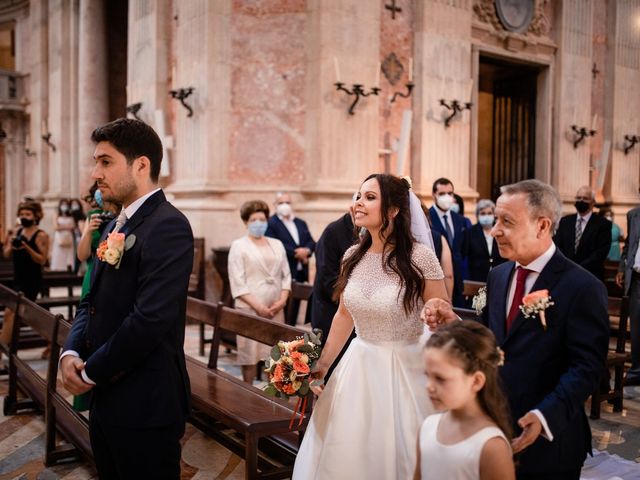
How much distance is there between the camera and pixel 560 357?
2.39 meters

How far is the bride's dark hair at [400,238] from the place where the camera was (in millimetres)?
3098

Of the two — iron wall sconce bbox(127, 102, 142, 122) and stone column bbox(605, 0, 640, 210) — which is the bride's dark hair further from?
stone column bbox(605, 0, 640, 210)

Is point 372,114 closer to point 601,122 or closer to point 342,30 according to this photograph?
point 342,30

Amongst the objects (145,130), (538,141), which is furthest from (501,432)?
(538,141)

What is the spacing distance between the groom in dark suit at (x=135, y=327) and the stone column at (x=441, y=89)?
8.20 metres

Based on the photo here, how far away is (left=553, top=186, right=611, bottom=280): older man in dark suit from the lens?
7059 mm

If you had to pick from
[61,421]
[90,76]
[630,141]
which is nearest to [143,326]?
[61,421]

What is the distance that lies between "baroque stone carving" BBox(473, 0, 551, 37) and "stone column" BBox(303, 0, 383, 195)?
2.67 m

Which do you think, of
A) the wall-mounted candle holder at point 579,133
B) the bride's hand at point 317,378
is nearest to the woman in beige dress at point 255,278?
the bride's hand at point 317,378

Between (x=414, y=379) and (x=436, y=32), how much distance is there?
28.3ft

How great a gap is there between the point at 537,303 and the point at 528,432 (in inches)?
17.3

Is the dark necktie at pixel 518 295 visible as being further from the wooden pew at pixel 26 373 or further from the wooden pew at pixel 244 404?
the wooden pew at pixel 26 373

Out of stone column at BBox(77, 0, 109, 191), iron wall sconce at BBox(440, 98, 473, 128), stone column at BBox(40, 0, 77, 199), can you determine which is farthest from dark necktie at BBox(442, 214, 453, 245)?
stone column at BBox(40, 0, 77, 199)

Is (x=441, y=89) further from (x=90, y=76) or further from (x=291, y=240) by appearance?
(x=90, y=76)
